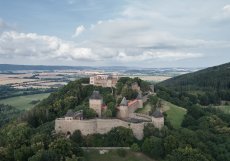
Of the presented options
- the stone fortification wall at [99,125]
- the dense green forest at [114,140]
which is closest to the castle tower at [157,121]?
the dense green forest at [114,140]

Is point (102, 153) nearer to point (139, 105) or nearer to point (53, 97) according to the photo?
point (139, 105)

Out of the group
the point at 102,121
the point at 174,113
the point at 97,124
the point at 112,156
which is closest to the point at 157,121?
the point at 102,121

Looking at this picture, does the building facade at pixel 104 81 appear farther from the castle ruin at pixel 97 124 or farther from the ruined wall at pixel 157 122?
the ruined wall at pixel 157 122

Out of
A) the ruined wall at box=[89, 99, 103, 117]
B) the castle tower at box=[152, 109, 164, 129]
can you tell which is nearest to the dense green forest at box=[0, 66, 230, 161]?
the castle tower at box=[152, 109, 164, 129]

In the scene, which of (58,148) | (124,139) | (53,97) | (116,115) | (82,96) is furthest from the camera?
(53,97)

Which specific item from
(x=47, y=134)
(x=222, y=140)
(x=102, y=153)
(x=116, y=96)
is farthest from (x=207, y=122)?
(x=47, y=134)

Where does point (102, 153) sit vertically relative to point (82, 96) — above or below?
below

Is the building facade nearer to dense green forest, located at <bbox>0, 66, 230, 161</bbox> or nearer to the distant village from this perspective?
dense green forest, located at <bbox>0, 66, 230, 161</bbox>
